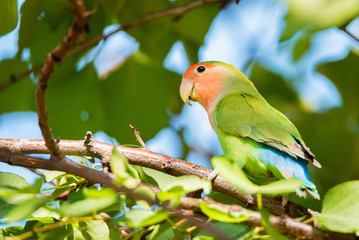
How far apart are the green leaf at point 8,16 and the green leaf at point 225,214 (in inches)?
56.9

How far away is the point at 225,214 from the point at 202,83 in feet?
7.11

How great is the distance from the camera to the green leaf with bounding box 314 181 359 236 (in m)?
1.53

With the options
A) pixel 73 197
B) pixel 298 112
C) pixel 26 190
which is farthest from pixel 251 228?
pixel 298 112

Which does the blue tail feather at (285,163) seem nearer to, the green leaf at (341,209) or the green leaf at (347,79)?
the green leaf at (341,209)

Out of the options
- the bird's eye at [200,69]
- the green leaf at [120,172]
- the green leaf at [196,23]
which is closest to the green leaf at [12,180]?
the green leaf at [120,172]

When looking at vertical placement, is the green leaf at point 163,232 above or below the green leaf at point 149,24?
below

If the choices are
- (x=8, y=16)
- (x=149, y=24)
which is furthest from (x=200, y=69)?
(x=8, y=16)

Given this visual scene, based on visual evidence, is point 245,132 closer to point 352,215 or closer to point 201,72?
point 201,72

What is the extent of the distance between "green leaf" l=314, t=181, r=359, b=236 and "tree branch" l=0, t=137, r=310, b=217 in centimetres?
51

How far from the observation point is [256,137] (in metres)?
2.66

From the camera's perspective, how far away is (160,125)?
334cm

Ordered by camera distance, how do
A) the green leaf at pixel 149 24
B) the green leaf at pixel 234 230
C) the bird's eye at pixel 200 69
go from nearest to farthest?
the green leaf at pixel 234 230 < the green leaf at pixel 149 24 < the bird's eye at pixel 200 69

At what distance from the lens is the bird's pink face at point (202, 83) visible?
11.3ft

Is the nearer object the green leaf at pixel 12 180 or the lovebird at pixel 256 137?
the green leaf at pixel 12 180
